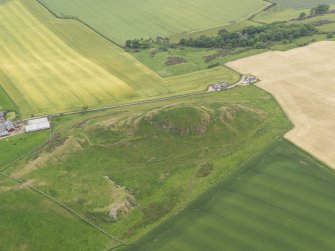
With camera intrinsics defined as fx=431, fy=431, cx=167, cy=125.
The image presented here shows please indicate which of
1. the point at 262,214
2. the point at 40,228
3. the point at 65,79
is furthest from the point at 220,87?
the point at 40,228

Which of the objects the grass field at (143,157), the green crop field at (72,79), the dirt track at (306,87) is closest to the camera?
the grass field at (143,157)

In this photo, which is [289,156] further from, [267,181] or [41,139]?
[41,139]

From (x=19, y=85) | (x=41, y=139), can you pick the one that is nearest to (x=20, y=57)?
(x=19, y=85)

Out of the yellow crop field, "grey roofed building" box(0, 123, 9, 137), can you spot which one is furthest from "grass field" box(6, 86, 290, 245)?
the yellow crop field

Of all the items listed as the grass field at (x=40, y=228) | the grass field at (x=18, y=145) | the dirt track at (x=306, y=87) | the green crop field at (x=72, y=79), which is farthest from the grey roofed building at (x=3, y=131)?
the dirt track at (x=306, y=87)

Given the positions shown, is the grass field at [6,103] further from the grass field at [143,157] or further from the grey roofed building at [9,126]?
the grass field at [143,157]

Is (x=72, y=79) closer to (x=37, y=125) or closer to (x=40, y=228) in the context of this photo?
(x=37, y=125)
